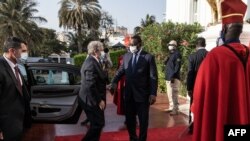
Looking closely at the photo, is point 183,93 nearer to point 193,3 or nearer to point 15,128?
point 193,3

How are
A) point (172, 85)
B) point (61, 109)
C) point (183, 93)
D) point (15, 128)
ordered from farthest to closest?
point (183, 93) < point (172, 85) < point (61, 109) < point (15, 128)

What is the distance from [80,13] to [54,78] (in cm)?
3626

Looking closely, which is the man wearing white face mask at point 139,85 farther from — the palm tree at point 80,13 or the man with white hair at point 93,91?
the palm tree at point 80,13

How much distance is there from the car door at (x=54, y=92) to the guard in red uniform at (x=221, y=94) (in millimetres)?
4609

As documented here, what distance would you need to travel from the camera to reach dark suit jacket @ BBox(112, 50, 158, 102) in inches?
237

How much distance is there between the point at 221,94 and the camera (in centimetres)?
296

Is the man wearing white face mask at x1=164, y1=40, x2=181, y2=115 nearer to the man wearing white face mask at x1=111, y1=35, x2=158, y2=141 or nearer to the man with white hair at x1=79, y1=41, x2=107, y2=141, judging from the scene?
the man wearing white face mask at x1=111, y1=35, x2=158, y2=141

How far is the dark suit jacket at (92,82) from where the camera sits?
563 cm

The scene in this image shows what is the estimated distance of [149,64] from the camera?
6117 millimetres

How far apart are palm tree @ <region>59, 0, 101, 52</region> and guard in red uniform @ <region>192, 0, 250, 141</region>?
4094 centimetres

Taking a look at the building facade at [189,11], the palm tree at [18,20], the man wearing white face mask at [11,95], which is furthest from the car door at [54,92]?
the palm tree at [18,20]

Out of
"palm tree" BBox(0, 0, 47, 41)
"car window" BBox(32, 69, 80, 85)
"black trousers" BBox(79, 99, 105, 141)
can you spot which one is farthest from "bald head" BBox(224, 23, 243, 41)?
"palm tree" BBox(0, 0, 47, 41)

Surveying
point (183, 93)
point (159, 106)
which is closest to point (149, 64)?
point (159, 106)

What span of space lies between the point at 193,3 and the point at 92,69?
13.3 meters
